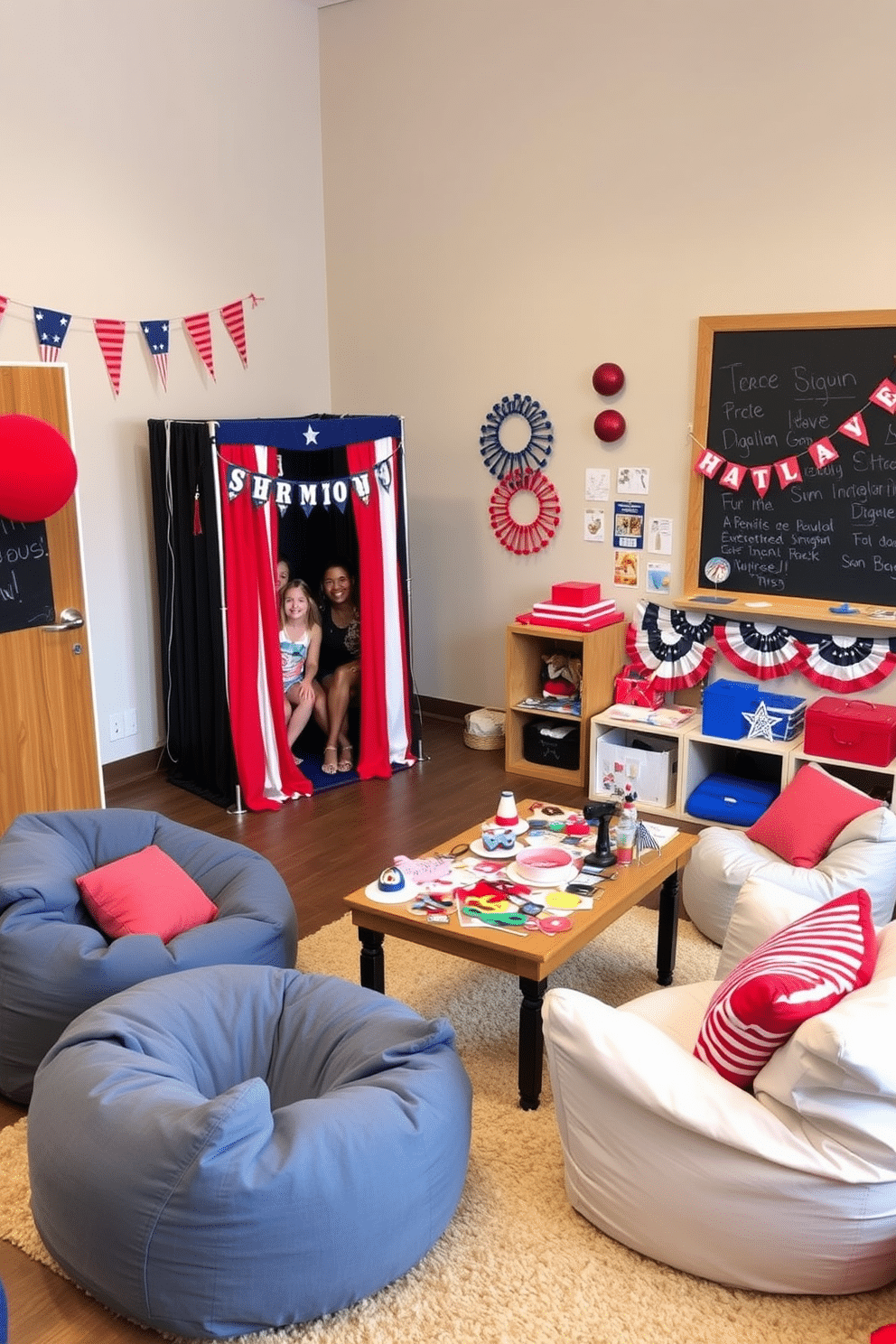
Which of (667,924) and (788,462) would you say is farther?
(788,462)

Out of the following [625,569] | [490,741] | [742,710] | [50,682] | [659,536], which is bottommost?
[490,741]

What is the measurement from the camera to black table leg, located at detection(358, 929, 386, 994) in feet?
10.4

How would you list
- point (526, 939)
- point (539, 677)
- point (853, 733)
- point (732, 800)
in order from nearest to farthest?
point (526, 939) < point (853, 733) < point (732, 800) < point (539, 677)

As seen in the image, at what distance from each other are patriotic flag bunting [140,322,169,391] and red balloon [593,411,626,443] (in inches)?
80.0

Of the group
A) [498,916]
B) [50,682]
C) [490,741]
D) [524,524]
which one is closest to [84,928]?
[498,916]

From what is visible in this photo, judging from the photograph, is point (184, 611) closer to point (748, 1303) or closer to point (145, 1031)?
point (145, 1031)

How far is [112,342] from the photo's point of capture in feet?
17.0

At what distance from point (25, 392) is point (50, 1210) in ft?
9.20

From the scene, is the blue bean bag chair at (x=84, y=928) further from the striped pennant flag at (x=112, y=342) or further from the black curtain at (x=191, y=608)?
the striped pennant flag at (x=112, y=342)

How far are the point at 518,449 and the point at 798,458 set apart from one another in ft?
4.70

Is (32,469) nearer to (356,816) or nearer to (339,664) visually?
(356,816)

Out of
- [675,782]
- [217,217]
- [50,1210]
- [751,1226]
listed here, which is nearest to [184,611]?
[217,217]

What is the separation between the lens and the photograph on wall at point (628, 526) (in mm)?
5430

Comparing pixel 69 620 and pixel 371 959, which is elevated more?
pixel 69 620
